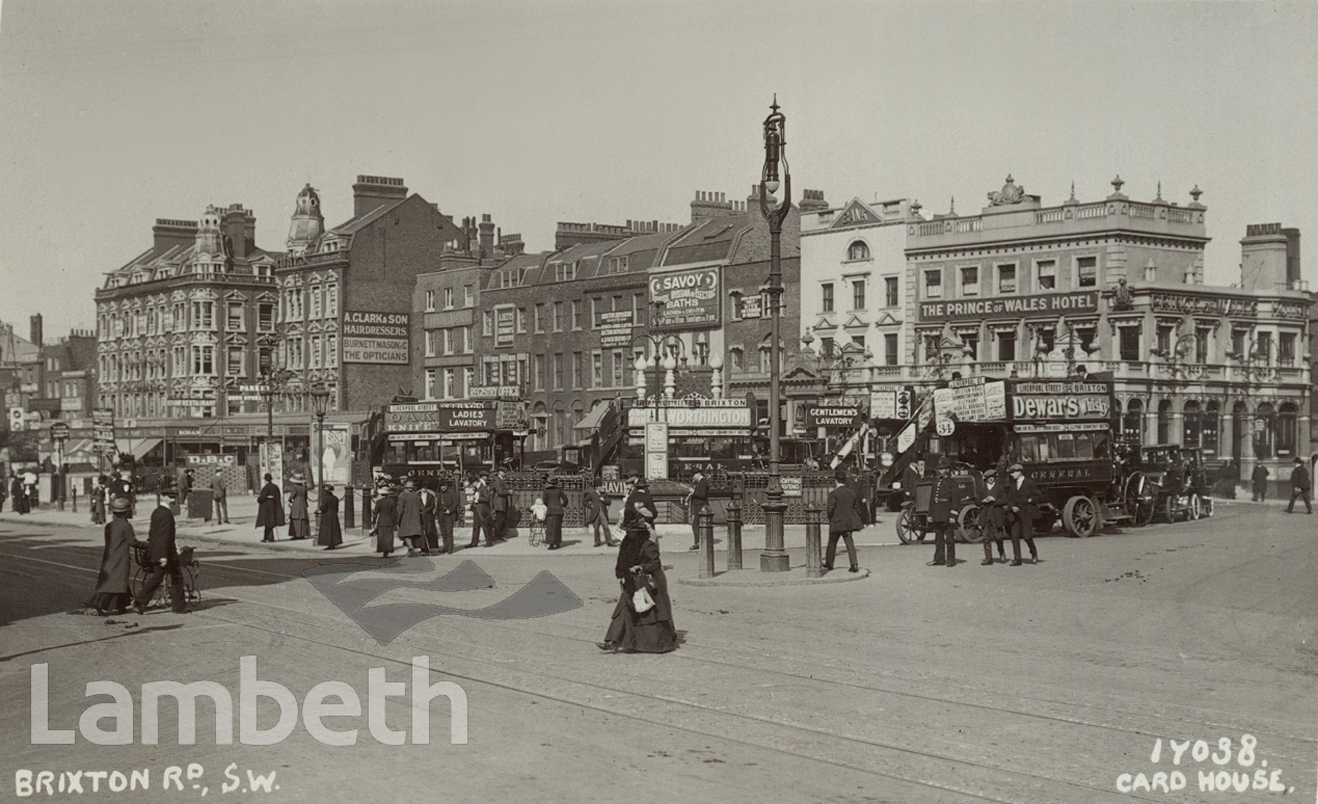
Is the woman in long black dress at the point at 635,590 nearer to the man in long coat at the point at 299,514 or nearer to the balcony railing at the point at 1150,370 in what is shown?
the man in long coat at the point at 299,514

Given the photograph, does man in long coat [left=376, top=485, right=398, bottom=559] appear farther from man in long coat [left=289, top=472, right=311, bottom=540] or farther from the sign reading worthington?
the sign reading worthington

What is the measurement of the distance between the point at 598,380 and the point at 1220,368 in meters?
29.7

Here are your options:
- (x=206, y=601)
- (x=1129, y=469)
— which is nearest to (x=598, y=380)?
(x=1129, y=469)

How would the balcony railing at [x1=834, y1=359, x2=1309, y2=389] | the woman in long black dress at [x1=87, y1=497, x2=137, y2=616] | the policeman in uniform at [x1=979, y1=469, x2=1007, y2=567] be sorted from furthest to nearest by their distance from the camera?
the balcony railing at [x1=834, y1=359, x2=1309, y2=389]
the policeman in uniform at [x1=979, y1=469, x2=1007, y2=567]
the woman in long black dress at [x1=87, y1=497, x2=137, y2=616]

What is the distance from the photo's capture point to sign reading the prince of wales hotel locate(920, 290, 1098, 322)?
55.1m

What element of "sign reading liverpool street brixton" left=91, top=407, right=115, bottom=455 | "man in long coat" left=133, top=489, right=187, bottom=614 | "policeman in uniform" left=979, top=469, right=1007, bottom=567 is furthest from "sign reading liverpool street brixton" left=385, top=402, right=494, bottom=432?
"man in long coat" left=133, top=489, right=187, bottom=614

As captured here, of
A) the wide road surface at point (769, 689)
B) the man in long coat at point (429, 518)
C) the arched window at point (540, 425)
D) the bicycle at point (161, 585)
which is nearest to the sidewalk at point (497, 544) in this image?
the man in long coat at point (429, 518)

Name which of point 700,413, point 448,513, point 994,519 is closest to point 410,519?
point 448,513

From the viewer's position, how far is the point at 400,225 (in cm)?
8106

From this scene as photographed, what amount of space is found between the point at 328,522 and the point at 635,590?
1771cm

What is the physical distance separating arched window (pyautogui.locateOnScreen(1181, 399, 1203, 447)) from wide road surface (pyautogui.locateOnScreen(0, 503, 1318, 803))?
3340 cm

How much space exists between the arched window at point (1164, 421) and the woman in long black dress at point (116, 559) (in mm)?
44851

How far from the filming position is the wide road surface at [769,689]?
9148mm

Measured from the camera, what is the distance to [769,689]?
12281mm
